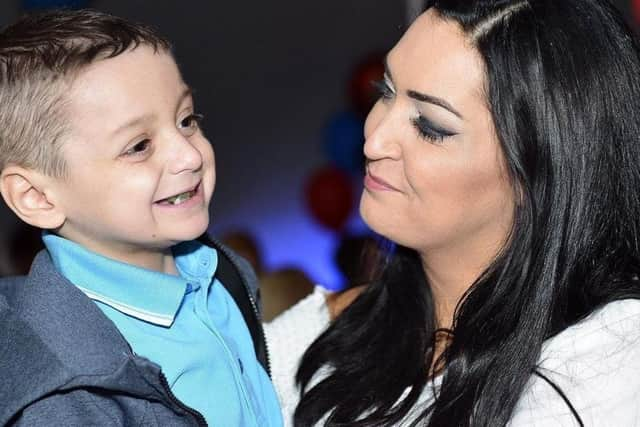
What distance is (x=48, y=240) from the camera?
164 centimetres

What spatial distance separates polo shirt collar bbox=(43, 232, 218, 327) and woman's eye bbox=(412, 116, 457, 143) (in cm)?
52

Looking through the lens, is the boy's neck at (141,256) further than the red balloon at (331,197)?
No

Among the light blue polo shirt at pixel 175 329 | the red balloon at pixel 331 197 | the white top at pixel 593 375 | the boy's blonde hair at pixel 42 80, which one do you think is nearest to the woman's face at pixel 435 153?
the white top at pixel 593 375

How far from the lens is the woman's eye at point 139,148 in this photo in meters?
1.58

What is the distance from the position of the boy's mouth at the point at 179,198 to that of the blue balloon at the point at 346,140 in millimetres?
3003

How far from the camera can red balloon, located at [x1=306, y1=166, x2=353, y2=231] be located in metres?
4.75

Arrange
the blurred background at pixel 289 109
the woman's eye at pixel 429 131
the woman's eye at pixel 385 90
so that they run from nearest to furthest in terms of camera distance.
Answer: the woman's eye at pixel 429 131, the woman's eye at pixel 385 90, the blurred background at pixel 289 109

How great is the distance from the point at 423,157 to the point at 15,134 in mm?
699

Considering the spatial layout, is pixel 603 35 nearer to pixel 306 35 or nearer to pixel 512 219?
pixel 512 219

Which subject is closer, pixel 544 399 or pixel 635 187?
pixel 544 399

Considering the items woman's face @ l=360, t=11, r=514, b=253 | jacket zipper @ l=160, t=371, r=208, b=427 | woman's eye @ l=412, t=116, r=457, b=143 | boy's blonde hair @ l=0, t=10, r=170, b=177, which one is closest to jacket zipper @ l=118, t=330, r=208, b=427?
jacket zipper @ l=160, t=371, r=208, b=427

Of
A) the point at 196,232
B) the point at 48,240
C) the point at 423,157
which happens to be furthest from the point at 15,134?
the point at 423,157

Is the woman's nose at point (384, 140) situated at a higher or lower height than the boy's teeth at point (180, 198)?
higher

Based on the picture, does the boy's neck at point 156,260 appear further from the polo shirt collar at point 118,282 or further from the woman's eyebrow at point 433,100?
the woman's eyebrow at point 433,100
